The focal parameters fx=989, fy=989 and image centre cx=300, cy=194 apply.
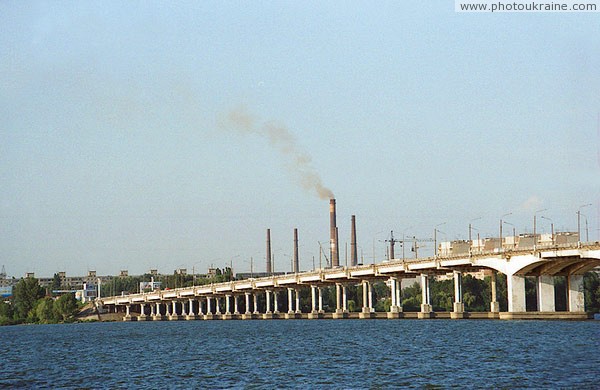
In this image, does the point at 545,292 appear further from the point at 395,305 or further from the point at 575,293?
the point at 395,305

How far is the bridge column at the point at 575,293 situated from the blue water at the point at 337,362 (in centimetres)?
2185

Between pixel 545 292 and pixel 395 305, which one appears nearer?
pixel 545 292

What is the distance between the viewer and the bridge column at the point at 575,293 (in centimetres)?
12825

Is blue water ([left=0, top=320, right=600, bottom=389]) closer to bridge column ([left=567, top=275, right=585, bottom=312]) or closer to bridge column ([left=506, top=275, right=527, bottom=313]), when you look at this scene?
bridge column ([left=506, top=275, right=527, bottom=313])

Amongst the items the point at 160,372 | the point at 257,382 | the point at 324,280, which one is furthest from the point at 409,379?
the point at 324,280

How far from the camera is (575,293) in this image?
129875mm

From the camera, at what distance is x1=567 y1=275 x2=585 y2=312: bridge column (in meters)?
128

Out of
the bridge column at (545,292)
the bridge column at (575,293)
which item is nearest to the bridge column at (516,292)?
the bridge column at (545,292)

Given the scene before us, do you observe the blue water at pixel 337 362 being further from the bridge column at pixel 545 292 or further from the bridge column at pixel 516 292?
the bridge column at pixel 545 292

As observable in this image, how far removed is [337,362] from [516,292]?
6230 centimetres

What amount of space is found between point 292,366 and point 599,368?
20.7 m

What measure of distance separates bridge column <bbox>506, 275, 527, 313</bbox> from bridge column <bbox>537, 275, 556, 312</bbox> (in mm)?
2666

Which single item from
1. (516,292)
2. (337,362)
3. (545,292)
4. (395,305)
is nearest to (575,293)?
(545,292)

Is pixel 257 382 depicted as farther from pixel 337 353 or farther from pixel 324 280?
pixel 324 280
